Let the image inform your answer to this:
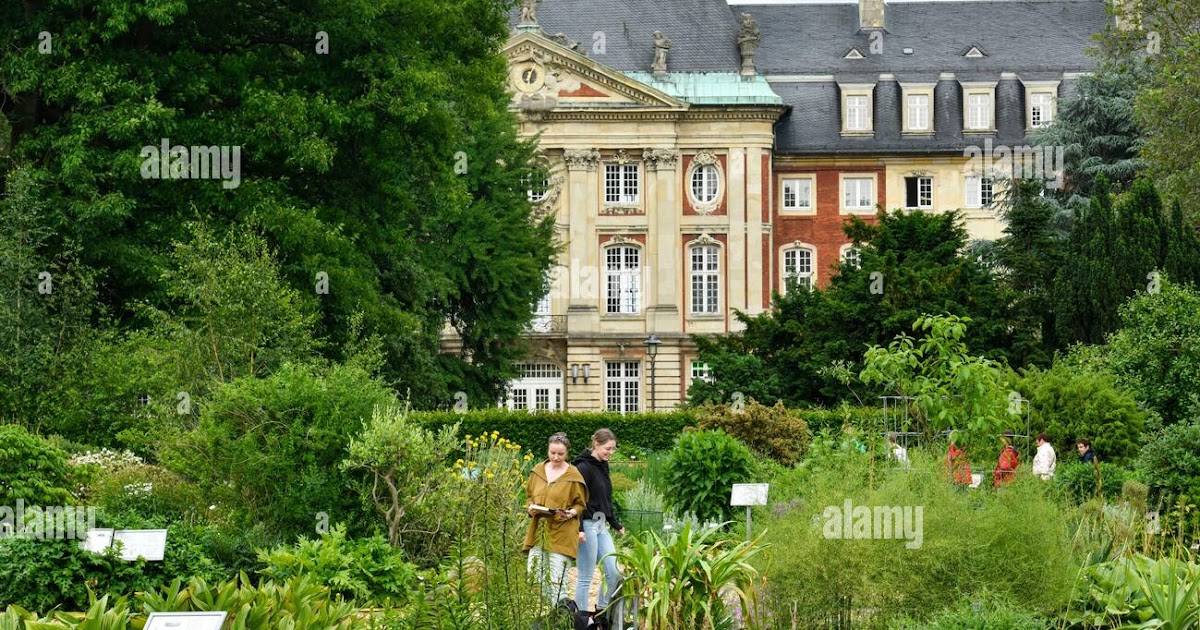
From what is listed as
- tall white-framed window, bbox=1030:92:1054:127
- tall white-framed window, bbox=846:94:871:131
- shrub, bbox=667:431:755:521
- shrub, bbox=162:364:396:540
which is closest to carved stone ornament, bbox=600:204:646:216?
tall white-framed window, bbox=846:94:871:131

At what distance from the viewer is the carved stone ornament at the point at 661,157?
183 ft

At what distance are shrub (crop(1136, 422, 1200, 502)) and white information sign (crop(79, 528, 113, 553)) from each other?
8.12m

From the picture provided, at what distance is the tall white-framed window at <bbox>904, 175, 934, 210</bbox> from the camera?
5775cm

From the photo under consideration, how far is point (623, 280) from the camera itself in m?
56.3

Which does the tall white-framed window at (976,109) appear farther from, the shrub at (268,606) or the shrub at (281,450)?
the shrub at (268,606)

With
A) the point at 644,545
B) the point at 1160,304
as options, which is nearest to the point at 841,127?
the point at 1160,304

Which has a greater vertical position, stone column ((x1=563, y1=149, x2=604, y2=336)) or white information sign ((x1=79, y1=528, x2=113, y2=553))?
stone column ((x1=563, y1=149, x2=604, y2=336))

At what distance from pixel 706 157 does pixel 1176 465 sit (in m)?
41.3

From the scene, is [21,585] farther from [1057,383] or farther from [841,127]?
[841,127]

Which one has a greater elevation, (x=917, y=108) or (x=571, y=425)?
(x=917, y=108)

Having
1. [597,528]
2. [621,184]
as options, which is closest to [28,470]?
[597,528]

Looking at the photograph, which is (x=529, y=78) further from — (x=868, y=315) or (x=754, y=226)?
(x=868, y=315)

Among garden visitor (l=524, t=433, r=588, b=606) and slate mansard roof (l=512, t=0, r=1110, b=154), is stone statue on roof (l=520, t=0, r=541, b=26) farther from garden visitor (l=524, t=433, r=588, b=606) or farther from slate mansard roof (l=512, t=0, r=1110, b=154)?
garden visitor (l=524, t=433, r=588, b=606)

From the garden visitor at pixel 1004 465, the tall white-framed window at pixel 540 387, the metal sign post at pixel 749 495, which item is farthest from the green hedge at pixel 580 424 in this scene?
the tall white-framed window at pixel 540 387
